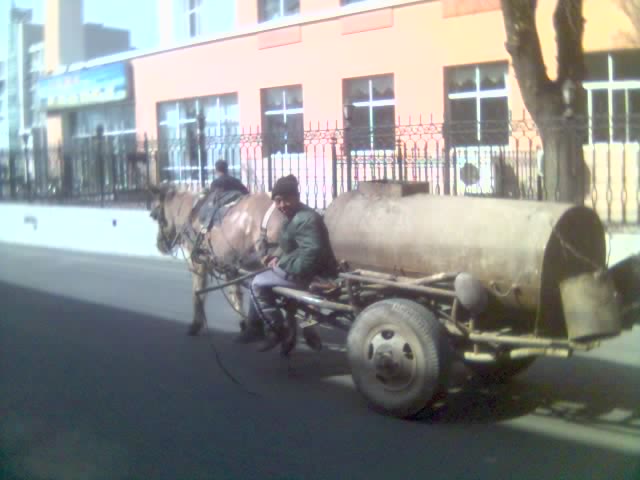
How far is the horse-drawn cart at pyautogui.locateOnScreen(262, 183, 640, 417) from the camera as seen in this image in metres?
5.89

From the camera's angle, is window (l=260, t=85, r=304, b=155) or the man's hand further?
window (l=260, t=85, r=304, b=155)

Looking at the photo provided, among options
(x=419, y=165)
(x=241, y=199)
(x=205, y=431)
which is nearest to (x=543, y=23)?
(x=419, y=165)

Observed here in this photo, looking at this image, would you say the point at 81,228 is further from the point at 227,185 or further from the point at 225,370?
the point at 225,370

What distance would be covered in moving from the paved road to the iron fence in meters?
3.07

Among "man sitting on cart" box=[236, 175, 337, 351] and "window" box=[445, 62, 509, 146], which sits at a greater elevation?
"window" box=[445, 62, 509, 146]

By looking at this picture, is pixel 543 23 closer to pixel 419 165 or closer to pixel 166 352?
pixel 419 165

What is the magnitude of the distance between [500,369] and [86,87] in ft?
85.5

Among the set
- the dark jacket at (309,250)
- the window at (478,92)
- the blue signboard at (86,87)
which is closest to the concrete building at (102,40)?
the blue signboard at (86,87)

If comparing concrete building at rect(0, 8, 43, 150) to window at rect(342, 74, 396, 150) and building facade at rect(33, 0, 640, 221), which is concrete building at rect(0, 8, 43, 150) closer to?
building facade at rect(33, 0, 640, 221)

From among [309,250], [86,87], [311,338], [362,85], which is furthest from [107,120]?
[309,250]

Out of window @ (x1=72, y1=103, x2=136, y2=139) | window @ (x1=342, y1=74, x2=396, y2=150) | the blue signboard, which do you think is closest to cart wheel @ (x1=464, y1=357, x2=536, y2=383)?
window @ (x1=342, y1=74, x2=396, y2=150)

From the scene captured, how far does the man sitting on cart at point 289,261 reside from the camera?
23.0 ft

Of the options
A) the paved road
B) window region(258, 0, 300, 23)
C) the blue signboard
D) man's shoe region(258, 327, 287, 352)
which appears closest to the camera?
the paved road

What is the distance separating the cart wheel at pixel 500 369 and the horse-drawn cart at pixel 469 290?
19 cm
